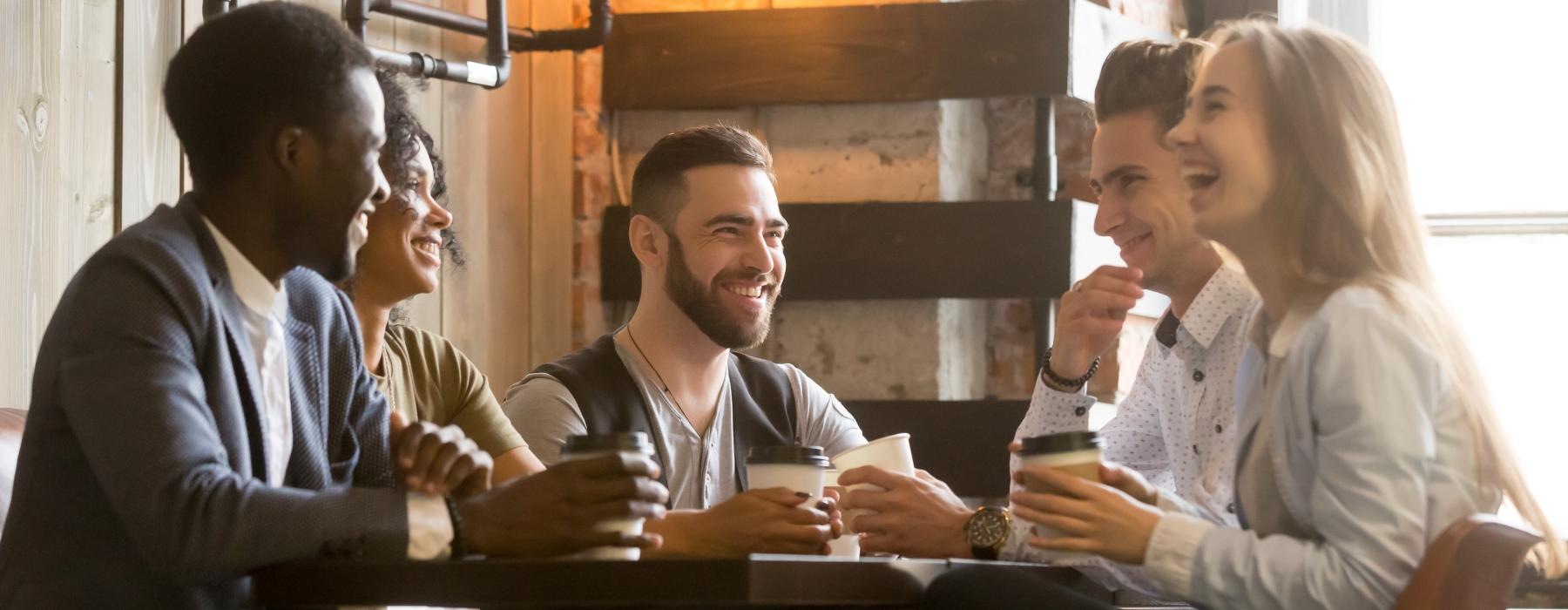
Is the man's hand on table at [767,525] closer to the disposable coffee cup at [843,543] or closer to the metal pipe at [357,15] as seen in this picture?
the disposable coffee cup at [843,543]

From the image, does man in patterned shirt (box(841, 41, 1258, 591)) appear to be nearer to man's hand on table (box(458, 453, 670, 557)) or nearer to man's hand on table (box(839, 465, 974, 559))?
man's hand on table (box(839, 465, 974, 559))

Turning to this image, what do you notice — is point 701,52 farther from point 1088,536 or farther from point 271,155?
point 1088,536

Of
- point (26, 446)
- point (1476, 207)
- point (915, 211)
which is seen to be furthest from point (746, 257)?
point (1476, 207)

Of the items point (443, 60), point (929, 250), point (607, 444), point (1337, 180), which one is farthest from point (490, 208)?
point (1337, 180)

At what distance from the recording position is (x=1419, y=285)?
56.0 inches

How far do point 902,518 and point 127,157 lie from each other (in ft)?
4.01

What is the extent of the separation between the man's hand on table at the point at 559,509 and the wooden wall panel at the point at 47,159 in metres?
1.06

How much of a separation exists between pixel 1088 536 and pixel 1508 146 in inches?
97.7

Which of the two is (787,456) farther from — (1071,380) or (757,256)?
(757,256)

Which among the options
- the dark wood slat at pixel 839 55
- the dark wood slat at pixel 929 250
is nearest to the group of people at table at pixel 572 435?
the dark wood slat at pixel 929 250

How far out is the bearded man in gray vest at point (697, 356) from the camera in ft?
7.82

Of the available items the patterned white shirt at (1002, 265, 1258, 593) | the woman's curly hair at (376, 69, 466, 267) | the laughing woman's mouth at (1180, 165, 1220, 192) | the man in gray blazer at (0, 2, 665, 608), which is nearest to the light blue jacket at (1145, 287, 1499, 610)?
the laughing woman's mouth at (1180, 165, 1220, 192)

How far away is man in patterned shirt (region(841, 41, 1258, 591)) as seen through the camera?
1.85 m

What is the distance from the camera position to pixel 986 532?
1854 mm
